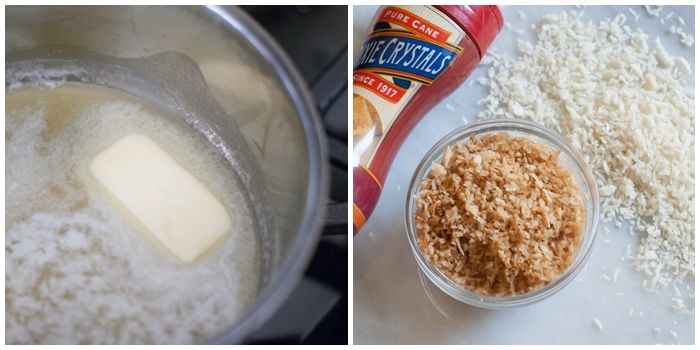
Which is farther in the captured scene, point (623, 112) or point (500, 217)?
point (623, 112)

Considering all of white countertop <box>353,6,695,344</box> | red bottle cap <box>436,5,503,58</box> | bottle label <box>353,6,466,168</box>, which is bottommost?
white countertop <box>353,6,695,344</box>

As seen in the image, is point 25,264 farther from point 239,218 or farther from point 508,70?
point 508,70

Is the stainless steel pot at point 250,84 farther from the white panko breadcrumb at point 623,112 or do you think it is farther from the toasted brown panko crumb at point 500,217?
the white panko breadcrumb at point 623,112

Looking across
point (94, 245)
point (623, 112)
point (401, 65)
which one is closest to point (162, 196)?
point (94, 245)

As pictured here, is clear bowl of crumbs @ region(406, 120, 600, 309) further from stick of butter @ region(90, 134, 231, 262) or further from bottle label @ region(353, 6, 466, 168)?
stick of butter @ region(90, 134, 231, 262)

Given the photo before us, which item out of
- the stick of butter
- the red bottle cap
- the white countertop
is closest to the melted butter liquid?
the stick of butter

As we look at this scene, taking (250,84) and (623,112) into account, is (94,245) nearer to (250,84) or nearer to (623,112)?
(250,84)

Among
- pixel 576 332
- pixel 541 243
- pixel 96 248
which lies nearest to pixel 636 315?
pixel 576 332
